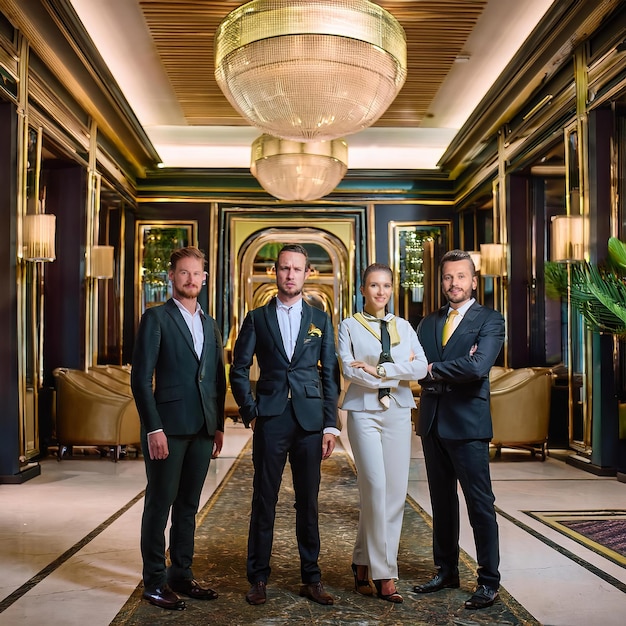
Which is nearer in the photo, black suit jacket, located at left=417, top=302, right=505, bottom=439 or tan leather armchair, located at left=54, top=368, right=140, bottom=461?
black suit jacket, located at left=417, top=302, right=505, bottom=439

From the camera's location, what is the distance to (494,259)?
9.54 metres

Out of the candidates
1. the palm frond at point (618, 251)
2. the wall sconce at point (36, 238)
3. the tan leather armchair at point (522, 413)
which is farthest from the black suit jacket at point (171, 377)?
the tan leather armchair at point (522, 413)

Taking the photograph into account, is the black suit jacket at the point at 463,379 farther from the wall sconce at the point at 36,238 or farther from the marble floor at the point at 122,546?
the wall sconce at the point at 36,238

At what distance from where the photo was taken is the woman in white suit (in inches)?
129

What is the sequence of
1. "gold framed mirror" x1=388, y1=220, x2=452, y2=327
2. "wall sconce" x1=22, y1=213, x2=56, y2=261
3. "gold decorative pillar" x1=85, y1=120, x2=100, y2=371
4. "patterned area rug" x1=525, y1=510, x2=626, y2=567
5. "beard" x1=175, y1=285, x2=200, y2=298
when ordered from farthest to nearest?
"gold framed mirror" x1=388, y1=220, x2=452, y2=327
"gold decorative pillar" x1=85, y1=120, x2=100, y2=371
"wall sconce" x1=22, y1=213, x2=56, y2=261
"patterned area rug" x1=525, y1=510, x2=626, y2=567
"beard" x1=175, y1=285, x2=200, y2=298

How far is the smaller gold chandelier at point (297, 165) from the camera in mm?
9008

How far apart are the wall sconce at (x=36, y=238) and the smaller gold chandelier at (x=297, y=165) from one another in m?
3.13

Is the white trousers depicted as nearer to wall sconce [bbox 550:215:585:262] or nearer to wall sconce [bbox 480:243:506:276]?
wall sconce [bbox 550:215:585:262]

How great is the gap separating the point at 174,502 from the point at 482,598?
4.48 feet

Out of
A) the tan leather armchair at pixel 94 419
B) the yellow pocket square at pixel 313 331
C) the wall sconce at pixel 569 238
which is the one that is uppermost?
the wall sconce at pixel 569 238

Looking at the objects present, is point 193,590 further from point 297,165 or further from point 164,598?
point 297,165

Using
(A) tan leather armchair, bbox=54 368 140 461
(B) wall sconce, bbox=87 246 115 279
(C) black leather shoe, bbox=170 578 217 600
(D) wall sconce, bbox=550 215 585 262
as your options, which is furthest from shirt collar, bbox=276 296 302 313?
(B) wall sconce, bbox=87 246 115 279

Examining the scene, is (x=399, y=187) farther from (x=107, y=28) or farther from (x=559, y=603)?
(x=559, y=603)

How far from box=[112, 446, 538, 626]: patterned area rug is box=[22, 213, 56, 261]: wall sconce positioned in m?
2.78
